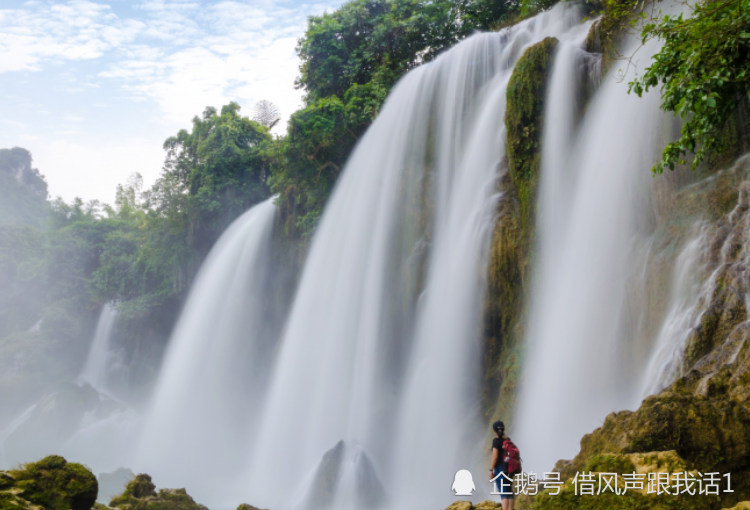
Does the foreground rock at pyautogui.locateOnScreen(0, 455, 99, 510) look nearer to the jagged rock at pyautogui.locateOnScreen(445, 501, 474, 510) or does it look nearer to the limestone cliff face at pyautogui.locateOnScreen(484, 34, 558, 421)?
the jagged rock at pyautogui.locateOnScreen(445, 501, 474, 510)

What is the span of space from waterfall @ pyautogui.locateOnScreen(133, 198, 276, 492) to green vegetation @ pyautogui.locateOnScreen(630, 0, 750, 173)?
15419 millimetres

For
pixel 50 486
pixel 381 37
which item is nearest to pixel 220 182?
pixel 381 37

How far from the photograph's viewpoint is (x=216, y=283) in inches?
786

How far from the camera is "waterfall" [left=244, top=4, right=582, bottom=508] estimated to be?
10039 millimetres

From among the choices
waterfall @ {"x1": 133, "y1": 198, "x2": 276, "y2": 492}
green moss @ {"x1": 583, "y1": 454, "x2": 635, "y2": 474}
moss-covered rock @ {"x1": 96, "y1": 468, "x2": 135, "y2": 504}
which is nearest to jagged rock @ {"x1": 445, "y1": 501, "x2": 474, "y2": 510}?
green moss @ {"x1": 583, "y1": 454, "x2": 635, "y2": 474}

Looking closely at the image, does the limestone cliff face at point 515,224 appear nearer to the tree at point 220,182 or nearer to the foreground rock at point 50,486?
the foreground rock at point 50,486

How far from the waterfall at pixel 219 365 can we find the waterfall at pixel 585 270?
12.4 metres

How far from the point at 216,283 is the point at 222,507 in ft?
31.1

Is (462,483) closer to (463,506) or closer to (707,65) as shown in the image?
(463,506)

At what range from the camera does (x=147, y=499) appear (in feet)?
26.0

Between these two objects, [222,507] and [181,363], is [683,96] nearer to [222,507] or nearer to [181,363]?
[222,507]

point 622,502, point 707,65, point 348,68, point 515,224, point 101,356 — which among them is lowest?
point 622,502

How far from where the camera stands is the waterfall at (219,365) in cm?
1822

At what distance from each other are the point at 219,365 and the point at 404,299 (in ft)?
32.2
